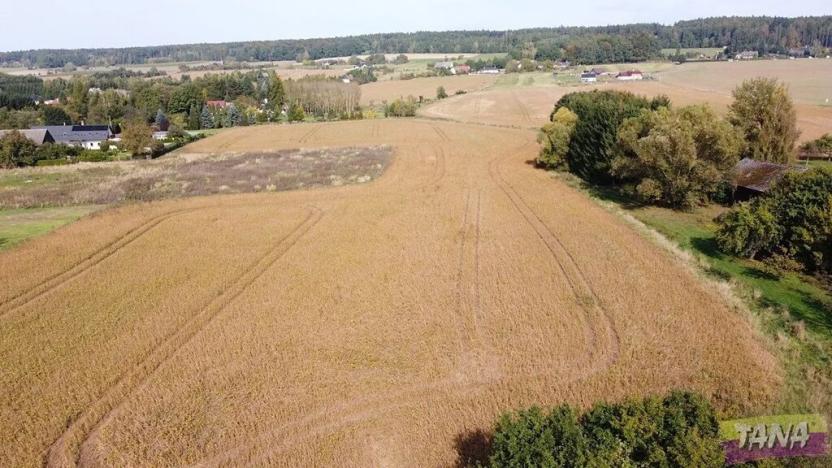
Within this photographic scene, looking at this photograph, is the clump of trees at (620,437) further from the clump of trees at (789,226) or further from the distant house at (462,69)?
the distant house at (462,69)

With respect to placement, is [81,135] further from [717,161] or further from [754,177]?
[754,177]

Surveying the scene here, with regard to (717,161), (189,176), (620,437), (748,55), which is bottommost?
(620,437)

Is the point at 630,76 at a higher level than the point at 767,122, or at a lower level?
higher

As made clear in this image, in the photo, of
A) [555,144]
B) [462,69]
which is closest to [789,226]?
[555,144]

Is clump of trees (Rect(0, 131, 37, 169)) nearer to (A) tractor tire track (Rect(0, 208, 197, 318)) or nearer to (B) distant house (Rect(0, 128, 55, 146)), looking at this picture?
Answer: (B) distant house (Rect(0, 128, 55, 146))

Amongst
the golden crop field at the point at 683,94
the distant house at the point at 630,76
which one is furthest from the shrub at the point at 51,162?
the distant house at the point at 630,76

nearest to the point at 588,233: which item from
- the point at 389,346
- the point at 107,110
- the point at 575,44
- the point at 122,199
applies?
the point at 389,346
